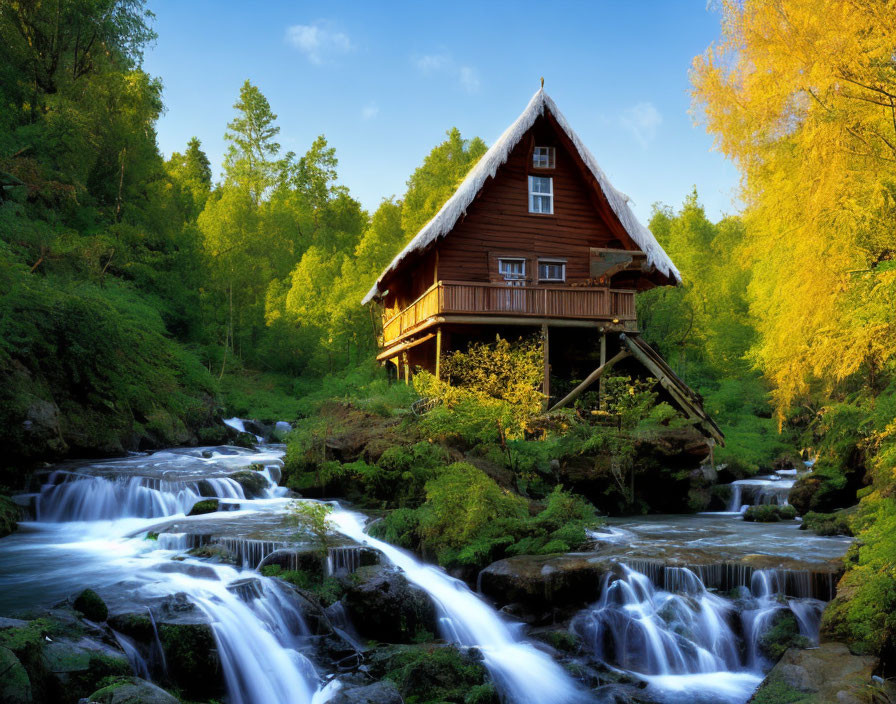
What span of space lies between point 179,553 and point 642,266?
683 inches

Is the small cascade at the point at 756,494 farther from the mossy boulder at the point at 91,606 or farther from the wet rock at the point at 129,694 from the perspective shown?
the wet rock at the point at 129,694

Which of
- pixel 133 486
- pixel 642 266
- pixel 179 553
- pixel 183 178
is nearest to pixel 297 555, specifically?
pixel 179 553

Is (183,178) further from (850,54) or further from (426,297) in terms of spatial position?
(850,54)

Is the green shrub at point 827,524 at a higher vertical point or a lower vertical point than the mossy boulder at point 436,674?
higher

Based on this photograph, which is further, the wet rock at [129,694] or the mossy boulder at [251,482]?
the mossy boulder at [251,482]

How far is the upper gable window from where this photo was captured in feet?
74.5

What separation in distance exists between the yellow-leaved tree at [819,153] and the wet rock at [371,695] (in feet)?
25.9

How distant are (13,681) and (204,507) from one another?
895 centimetres

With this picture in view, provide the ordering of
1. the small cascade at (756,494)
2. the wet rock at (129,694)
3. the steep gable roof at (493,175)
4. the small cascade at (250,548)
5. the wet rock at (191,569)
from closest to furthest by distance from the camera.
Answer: the wet rock at (129,694) → the wet rock at (191,569) → the small cascade at (250,548) → the small cascade at (756,494) → the steep gable roof at (493,175)

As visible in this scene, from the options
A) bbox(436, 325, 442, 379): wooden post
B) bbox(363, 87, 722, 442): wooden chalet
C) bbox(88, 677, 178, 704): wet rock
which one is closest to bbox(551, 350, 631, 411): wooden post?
bbox(363, 87, 722, 442): wooden chalet

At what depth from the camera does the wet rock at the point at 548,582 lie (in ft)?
32.6

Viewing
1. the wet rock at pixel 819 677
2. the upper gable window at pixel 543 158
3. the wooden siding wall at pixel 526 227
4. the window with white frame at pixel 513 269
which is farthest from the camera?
the upper gable window at pixel 543 158

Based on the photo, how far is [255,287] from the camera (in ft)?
137

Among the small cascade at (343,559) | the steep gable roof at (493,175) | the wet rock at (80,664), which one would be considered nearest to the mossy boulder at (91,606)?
the wet rock at (80,664)
